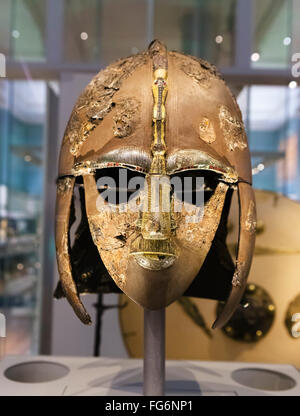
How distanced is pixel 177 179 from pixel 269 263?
81 cm

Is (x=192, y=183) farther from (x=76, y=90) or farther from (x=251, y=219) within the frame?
(x=76, y=90)

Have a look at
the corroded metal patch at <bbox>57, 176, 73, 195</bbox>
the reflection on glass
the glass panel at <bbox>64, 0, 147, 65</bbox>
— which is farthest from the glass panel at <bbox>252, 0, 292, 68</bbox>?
the corroded metal patch at <bbox>57, 176, 73, 195</bbox>

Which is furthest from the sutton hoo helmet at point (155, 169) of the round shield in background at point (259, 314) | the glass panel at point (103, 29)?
the glass panel at point (103, 29)

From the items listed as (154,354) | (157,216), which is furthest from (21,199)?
(157,216)

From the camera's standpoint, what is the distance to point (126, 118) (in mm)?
1041

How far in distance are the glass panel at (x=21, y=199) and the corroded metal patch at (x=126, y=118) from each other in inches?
40.5

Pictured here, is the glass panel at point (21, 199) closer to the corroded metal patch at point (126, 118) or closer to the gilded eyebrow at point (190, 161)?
the corroded metal patch at point (126, 118)

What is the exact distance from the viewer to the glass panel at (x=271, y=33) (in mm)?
1911

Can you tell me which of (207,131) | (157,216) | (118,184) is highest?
(207,131)

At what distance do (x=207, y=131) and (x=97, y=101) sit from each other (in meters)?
0.30
